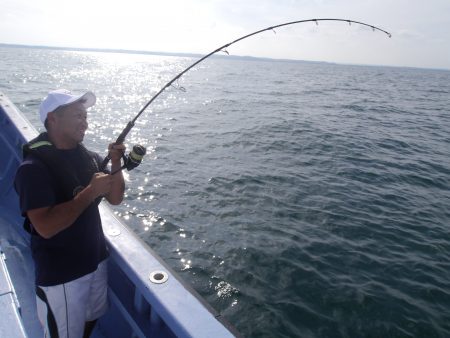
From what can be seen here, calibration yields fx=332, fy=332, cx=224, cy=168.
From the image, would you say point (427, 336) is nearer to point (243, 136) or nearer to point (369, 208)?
point (369, 208)

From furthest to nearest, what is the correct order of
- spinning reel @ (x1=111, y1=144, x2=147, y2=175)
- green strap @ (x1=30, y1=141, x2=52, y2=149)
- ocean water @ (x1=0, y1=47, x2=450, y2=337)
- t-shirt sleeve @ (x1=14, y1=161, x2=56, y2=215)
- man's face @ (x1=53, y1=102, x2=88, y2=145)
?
ocean water @ (x1=0, y1=47, x2=450, y2=337), spinning reel @ (x1=111, y1=144, x2=147, y2=175), man's face @ (x1=53, y1=102, x2=88, y2=145), green strap @ (x1=30, y1=141, x2=52, y2=149), t-shirt sleeve @ (x1=14, y1=161, x2=56, y2=215)

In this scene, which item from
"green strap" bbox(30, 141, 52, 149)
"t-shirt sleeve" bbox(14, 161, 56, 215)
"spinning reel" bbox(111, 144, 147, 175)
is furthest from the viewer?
"spinning reel" bbox(111, 144, 147, 175)

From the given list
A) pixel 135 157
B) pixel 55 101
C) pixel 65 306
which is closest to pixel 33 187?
pixel 55 101

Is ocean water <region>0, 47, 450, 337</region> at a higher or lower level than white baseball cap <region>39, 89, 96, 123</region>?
lower

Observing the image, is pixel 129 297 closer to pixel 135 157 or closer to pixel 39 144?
pixel 135 157

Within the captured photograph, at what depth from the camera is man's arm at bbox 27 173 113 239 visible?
204 cm

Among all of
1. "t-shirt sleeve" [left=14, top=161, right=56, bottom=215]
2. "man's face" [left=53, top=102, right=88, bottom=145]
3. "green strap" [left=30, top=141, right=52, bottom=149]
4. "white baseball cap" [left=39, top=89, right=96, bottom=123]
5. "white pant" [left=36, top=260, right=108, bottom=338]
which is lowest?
"white pant" [left=36, top=260, right=108, bottom=338]

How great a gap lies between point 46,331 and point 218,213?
17.0ft

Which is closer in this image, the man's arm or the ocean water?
the man's arm

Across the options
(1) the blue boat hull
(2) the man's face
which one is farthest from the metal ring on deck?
(2) the man's face

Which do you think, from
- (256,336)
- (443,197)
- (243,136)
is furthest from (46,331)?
(243,136)

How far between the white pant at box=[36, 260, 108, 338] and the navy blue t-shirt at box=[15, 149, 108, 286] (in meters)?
0.07

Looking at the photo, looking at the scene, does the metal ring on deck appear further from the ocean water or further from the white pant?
the ocean water

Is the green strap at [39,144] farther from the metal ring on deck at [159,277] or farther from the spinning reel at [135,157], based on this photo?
the metal ring on deck at [159,277]
